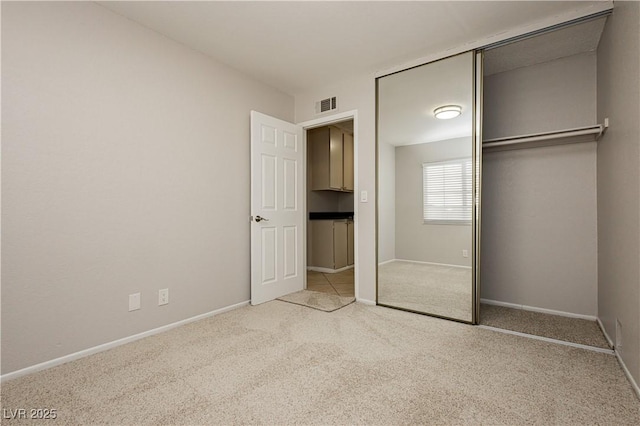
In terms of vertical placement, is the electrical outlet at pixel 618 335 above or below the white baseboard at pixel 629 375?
above

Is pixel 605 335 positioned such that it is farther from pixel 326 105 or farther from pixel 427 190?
pixel 326 105

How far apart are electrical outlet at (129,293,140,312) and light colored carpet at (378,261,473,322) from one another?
2.25 m

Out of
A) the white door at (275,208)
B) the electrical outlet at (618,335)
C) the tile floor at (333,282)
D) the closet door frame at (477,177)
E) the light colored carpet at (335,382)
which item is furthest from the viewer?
the tile floor at (333,282)

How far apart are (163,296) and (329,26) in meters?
2.61

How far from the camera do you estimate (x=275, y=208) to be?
363 centimetres

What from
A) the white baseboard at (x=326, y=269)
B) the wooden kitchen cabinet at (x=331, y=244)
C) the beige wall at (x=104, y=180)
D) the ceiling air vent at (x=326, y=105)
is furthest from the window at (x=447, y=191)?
the white baseboard at (x=326, y=269)

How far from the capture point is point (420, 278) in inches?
127

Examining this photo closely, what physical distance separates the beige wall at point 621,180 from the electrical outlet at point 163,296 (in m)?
3.12

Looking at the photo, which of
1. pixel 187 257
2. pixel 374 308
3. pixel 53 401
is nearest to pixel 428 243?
pixel 374 308

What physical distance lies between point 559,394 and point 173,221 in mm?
2886

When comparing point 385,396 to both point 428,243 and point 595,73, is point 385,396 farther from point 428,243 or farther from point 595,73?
point 595,73

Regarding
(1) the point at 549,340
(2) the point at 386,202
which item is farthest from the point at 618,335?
(2) the point at 386,202

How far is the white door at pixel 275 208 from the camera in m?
3.42

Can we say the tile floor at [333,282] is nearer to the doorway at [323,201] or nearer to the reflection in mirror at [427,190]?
the doorway at [323,201]
